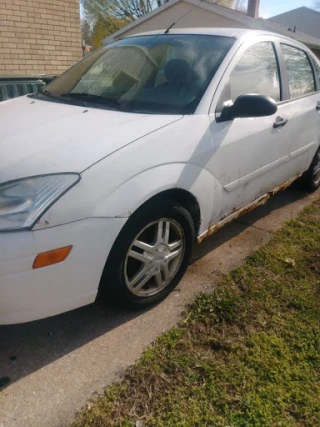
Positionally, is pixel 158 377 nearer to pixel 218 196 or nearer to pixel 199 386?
pixel 199 386

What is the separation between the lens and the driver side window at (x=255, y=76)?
265 centimetres

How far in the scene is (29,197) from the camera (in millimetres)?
1719

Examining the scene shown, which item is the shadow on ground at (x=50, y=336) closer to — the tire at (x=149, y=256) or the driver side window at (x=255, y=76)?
the tire at (x=149, y=256)

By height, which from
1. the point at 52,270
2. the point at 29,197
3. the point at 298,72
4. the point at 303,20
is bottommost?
the point at 52,270

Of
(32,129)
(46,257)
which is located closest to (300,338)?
(46,257)

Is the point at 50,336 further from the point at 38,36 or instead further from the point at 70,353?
the point at 38,36

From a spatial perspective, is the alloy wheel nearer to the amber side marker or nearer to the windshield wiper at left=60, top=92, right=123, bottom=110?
the amber side marker

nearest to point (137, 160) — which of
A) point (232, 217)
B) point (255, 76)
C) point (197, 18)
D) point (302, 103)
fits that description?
point (232, 217)

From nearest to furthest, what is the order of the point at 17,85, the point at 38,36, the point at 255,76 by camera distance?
the point at 255,76 < the point at 17,85 < the point at 38,36

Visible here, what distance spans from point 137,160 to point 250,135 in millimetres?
1175

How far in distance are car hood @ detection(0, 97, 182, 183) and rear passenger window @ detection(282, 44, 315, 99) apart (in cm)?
183

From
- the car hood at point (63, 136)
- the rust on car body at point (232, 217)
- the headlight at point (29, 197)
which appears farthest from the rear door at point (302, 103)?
the headlight at point (29, 197)

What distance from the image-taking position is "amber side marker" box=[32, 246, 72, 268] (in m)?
1.71

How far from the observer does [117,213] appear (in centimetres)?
189
